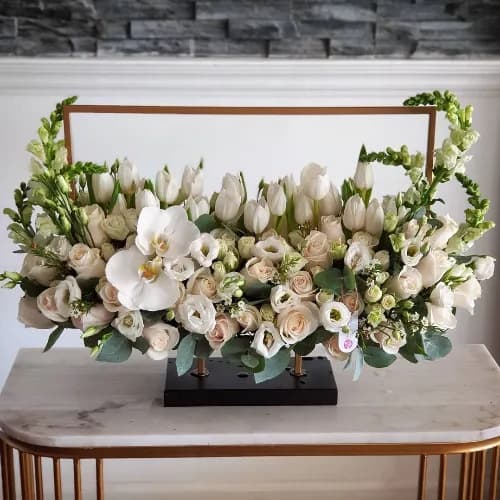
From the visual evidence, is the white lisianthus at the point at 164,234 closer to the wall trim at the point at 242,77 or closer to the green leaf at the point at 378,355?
the green leaf at the point at 378,355

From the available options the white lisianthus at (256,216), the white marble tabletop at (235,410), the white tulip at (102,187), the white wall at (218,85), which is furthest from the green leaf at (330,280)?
the white wall at (218,85)

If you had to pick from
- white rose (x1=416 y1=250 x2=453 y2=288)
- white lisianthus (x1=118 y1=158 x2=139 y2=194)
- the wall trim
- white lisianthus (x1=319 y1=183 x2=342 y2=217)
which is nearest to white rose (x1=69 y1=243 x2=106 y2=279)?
white lisianthus (x1=118 y1=158 x2=139 y2=194)

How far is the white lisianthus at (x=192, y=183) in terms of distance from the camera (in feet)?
3.93

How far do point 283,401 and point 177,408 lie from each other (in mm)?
157

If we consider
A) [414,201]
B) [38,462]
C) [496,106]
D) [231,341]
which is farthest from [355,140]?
[38,462]

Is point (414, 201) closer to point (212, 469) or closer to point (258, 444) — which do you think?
point (258, 444)

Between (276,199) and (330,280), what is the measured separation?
138mm

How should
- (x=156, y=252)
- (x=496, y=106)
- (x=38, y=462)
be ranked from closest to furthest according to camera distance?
(x=156, y=252) < (x=38, y=462) < (x=496, y=106)

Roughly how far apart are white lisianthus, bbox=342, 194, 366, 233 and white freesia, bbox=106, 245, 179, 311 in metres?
0.26

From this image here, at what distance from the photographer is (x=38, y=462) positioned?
4.05 ft

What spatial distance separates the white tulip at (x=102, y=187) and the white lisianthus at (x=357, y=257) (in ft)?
1.12

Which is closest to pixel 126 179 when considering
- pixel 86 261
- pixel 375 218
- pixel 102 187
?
pixel 102 187

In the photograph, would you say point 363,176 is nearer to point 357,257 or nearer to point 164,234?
point 357,257

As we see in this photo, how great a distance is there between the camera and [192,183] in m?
1.20
